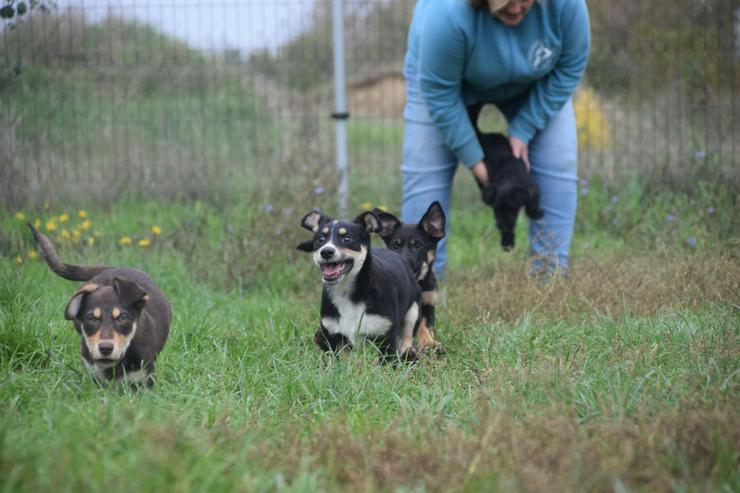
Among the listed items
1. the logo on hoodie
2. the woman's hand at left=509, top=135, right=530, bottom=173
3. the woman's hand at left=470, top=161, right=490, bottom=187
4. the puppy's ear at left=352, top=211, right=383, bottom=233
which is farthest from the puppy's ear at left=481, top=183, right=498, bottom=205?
the puppy's ear at left=352, top=211, right=383, bottom=233

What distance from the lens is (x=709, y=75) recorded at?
Result: 8.61m

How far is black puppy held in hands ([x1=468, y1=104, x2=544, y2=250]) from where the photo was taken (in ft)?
19.0

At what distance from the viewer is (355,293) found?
462cm

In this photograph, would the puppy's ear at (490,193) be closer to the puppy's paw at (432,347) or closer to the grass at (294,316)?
the grass at (294,316)

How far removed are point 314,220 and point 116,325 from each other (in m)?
1.52

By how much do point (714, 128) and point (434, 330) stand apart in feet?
15.3

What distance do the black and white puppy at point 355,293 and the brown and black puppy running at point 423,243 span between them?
0.50 meters

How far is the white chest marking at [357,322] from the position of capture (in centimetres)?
458

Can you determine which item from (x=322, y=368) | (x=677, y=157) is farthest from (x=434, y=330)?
(x=677, y=157)

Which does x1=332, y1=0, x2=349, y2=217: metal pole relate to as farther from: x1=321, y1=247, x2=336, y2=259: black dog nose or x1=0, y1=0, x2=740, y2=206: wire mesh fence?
x1=321, y1=247, x2=336, y2=259: black dog nose

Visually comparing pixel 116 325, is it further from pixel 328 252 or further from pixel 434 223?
pixel 434 223

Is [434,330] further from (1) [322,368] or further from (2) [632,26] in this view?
(2) [632,26]

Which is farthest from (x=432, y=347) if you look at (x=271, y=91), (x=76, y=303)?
(x=271, y=91)

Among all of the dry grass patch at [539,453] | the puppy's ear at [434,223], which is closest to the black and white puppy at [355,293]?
the puppy's ear at [434,223]
